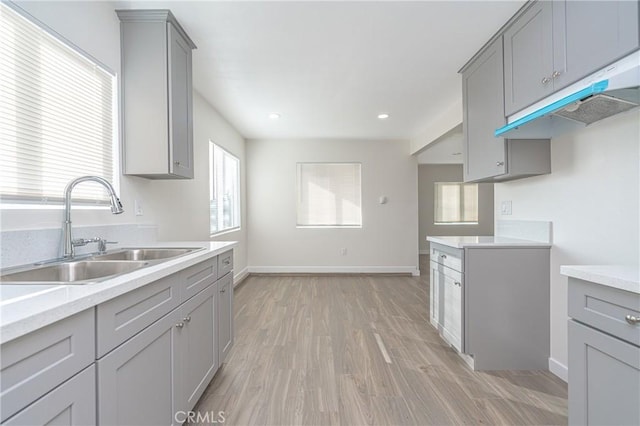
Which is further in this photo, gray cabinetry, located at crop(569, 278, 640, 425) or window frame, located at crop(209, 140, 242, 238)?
window frame, located at crop(209, 140, 242, 238)

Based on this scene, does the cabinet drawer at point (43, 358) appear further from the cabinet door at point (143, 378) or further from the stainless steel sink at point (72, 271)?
the stainless steel sink at point (72, 271)

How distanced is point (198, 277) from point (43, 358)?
0.93m

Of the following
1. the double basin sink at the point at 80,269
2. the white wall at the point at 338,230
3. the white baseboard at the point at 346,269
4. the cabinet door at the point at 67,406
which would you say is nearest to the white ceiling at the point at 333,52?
the white wall at the point at 338,230

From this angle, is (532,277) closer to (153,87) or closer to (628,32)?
(628,32)

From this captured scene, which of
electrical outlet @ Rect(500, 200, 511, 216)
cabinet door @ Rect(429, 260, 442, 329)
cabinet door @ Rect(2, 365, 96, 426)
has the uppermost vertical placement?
electrical outlet @ Rect(500, 200, 511, 216)

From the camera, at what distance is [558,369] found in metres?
2.03

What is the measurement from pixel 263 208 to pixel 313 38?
142 inches

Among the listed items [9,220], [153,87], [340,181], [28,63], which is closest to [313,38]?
[153,87]

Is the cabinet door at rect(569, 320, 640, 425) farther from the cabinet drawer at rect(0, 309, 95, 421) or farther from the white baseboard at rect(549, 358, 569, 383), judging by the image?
the cabinet drawer at rect(0, 309, 95, 421)

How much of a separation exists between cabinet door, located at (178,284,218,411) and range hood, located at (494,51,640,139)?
2133mm

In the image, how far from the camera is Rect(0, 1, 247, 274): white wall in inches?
55.5

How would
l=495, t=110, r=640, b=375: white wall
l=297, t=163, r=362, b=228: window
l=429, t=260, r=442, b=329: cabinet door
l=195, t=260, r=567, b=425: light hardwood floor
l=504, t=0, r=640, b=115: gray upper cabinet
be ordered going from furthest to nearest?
l=297, t=163, r=362, b=228: window → l=429, t=260, r=442, b=329: cabinet door → l=195, t=260, r=567, b=425: light hardwood floor → l=495, t=110, r=640, b=375: white wall → l=504, t=0, r=640, b=115: gray upper cabinet

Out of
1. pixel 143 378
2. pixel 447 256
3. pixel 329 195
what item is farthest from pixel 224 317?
pixel 329 195

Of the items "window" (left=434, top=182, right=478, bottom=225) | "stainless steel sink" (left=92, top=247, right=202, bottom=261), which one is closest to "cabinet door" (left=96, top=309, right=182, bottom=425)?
"stainless steel sink" (left=92, top=247, right=202, bottom=261)
